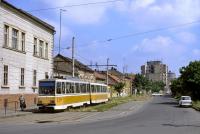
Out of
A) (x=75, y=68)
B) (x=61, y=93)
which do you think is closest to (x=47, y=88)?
(x=61, y=93)

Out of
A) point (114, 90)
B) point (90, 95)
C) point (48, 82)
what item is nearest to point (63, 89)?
point (48, 82)

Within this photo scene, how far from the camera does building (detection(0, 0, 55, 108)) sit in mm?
43875

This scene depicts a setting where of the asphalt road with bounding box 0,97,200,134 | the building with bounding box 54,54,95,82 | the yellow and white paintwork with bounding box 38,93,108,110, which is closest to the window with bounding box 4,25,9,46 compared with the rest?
the yellow and white paintwork with bounding box 38,93,108,110

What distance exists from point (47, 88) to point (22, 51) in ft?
28.3

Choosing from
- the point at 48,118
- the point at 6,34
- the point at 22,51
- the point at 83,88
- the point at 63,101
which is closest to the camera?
the point at 48,118

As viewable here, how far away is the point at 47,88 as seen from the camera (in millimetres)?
41531

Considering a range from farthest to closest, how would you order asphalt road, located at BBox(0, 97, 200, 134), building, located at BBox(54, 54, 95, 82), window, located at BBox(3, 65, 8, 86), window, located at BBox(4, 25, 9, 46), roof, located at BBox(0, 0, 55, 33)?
building, located at BBox(54, 54, 95, 82) → window, located at BBox(4, 25, 9, 46) → window, located at BBox(3, 65, 8, 86) → roof, located at BBox(0, 0, 55, 33) → asphalt road, located at BBox(0, 97, 200, 134)

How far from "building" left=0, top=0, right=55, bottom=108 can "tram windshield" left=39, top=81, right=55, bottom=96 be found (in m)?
3.66

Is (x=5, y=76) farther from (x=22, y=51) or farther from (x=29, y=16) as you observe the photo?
(x=29, y=16)

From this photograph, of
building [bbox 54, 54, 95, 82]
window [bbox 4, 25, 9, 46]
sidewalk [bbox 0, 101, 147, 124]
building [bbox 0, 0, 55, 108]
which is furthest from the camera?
building [bbox 54, 54, 95, 82]

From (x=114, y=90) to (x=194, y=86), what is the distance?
6154 centimetres

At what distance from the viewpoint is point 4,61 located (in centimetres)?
4366

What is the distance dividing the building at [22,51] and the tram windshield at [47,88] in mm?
3656

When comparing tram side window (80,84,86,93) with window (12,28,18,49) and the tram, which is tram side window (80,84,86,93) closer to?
the tram
